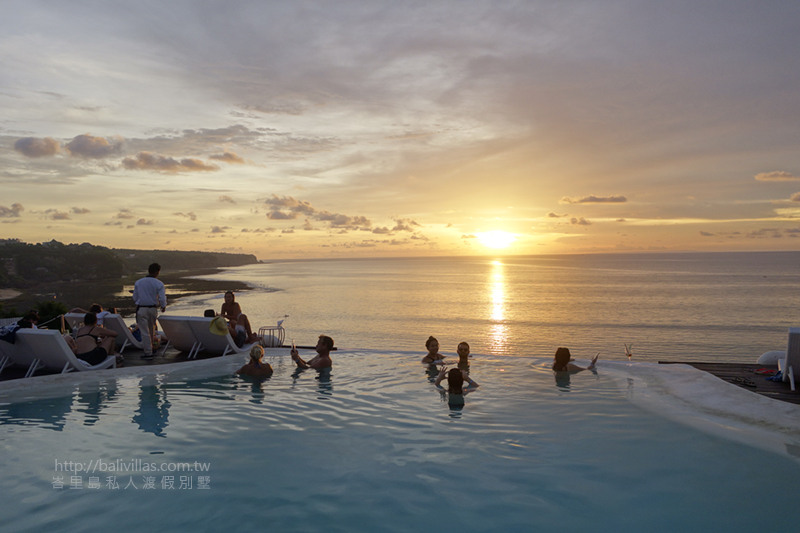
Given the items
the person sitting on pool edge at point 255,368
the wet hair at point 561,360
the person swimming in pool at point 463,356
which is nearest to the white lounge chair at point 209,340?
the person sitting on pool edge at point 255,368

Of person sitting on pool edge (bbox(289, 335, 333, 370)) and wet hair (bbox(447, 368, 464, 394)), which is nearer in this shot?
wet hair (bbox(447, 368, 464, 394))

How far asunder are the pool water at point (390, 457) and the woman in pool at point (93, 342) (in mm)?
730

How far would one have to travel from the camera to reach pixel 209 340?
43.6 feet

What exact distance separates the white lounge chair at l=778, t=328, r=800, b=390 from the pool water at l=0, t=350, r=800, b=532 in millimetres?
1472

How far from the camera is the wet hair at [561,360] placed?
12611mm

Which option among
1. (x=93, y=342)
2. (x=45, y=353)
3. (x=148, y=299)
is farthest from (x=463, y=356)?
(x=45, y=353)

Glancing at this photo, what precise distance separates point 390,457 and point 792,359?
29.8 ft

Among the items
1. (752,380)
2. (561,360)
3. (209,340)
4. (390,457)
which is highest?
(209,340)

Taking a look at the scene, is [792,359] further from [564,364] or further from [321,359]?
[321,359]

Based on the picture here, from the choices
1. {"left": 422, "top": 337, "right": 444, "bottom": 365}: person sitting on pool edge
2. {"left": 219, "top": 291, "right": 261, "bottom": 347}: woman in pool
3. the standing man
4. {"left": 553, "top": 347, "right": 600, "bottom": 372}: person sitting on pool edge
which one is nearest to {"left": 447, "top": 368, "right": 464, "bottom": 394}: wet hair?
{"left": 422, "top": 337, "right": 444, "bottom": 365}: person sitting on pool edge

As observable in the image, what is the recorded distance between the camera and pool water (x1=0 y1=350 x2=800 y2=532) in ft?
18.5

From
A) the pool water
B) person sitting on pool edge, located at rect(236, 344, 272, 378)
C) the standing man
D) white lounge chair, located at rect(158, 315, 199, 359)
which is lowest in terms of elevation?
the pool water

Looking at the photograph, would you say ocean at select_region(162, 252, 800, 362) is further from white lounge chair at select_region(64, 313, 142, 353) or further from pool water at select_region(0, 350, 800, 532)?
white lounge chair at select_region(64, 313, 142, 353)

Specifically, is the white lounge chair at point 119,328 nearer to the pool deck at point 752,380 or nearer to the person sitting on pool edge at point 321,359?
the person sitting on pool edge at point 321,359
